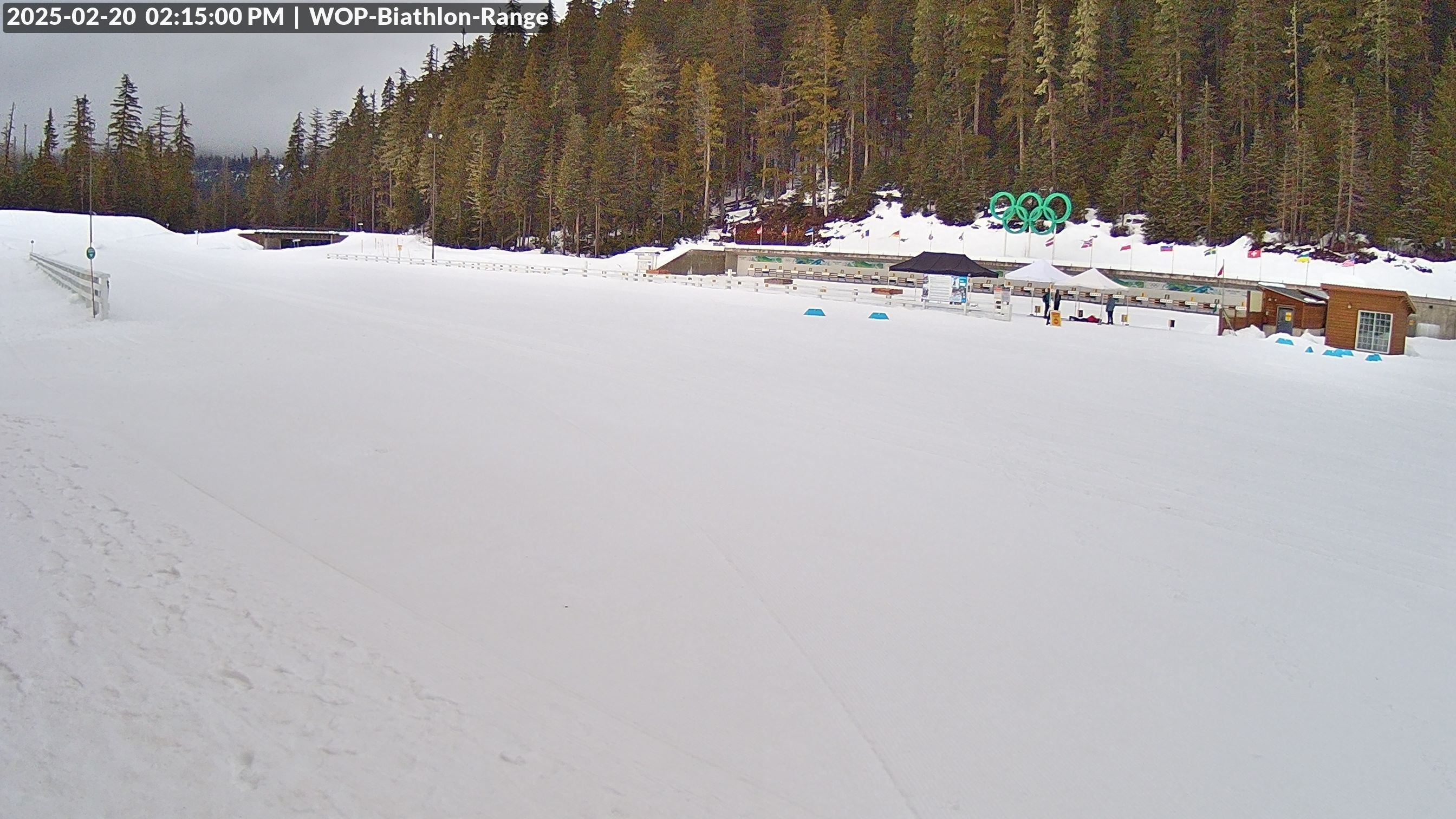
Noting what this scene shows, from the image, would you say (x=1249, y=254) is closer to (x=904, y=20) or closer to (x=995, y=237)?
(x=995, y=237)

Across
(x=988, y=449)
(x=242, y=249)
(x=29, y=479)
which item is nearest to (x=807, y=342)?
(x=988, y=449)

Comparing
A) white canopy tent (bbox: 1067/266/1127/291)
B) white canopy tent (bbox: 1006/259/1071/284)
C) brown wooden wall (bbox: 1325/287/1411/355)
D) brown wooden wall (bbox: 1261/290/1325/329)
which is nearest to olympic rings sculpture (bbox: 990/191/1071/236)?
white canopy tent (bbox: 1067/266/1127/291)

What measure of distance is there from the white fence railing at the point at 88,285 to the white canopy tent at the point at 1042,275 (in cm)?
2570

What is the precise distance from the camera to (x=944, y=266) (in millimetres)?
34469

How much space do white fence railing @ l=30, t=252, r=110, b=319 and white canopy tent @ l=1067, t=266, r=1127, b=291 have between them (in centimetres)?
2733

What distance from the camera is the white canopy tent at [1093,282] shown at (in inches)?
1258

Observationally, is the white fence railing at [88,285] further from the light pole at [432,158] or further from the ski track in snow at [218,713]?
the light pole at [432,158]

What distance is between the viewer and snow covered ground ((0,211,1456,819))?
3904mm

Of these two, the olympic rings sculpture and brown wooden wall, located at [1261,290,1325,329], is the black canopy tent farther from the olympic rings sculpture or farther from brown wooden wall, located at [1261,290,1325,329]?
the olympic rings sculpture

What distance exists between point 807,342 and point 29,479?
1409 centimetres

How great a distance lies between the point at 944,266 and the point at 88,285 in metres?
26.0

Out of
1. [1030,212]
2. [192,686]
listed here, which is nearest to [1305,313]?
[192,686]

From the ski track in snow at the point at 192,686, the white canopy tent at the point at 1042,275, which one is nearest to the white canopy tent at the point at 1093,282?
the white canopy tent at the point at 1042,275

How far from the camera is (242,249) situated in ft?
204
